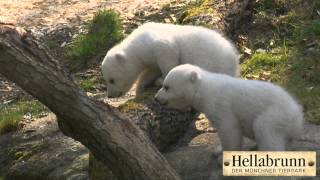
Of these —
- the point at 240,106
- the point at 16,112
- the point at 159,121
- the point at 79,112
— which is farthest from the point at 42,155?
the point at 240,106

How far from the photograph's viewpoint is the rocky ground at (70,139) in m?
6.54

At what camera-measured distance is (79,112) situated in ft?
17.3

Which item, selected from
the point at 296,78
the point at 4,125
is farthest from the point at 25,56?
the point at 296,78

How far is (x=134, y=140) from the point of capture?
17.6 ft

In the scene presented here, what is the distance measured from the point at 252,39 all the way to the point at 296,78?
5.84 ft

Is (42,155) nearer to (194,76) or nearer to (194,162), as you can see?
(194,162)

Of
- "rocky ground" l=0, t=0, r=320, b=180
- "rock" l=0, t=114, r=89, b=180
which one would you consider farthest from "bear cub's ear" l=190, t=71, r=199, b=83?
"rock" l=0, t=114, r=89, b=180

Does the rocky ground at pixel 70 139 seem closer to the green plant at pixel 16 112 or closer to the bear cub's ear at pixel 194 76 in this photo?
the green plant at pixel 16 112

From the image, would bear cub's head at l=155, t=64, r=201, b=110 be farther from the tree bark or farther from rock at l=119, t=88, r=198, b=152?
the tree bark

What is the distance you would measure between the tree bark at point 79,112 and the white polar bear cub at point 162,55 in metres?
2.39

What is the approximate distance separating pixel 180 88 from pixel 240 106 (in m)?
0.69

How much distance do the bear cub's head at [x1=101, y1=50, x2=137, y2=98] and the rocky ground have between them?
15 cm

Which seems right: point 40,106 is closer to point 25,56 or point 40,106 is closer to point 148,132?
point 148,132

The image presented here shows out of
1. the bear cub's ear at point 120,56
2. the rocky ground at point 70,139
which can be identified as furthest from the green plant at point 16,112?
the bear cub's ear at point 120,56
